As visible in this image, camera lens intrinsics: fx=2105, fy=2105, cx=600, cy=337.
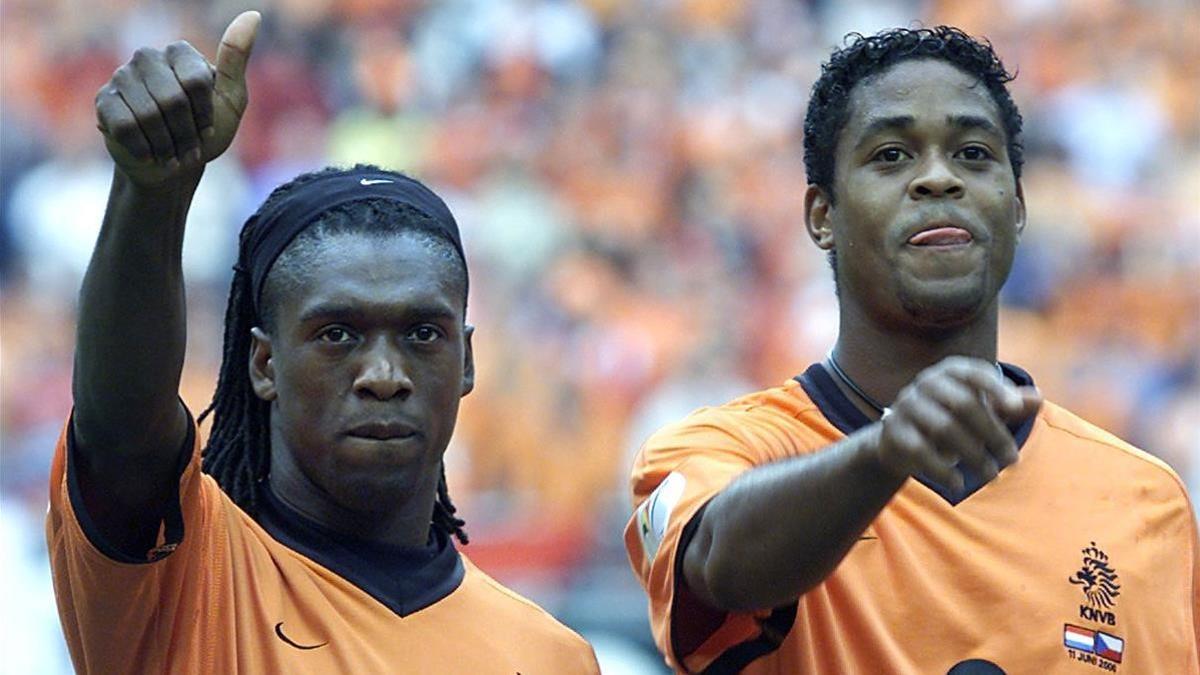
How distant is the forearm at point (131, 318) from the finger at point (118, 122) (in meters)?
0.11

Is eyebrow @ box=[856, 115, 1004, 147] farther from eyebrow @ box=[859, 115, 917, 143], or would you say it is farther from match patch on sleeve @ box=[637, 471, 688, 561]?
match patch on sleeve @ box=[637, 471, 688, 561]

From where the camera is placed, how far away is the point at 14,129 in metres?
12.0

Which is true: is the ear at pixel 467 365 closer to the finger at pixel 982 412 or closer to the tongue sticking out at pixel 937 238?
the tongue sticking out at pixel 937 238

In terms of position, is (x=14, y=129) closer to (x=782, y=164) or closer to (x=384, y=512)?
(x=782, y=164)

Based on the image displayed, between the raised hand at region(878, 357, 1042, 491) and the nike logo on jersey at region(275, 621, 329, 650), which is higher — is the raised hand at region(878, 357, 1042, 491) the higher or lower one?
the higher one

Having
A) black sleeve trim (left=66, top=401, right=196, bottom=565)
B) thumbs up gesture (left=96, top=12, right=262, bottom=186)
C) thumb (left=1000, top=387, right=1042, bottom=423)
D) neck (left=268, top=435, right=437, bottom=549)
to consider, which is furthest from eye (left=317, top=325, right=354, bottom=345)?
thumb (left=1000, top=387, right=1042, bottom=423)

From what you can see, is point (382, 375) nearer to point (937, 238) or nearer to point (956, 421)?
point (937, 238)

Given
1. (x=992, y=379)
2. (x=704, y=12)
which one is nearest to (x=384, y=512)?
(x=992, y=379)

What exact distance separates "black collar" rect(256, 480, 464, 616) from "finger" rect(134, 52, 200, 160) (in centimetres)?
102

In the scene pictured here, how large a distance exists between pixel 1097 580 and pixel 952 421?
3.51 feet

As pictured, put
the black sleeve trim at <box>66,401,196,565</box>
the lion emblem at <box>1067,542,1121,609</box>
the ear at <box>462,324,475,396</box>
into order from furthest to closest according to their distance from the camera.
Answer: the ear at <box>462,324,475,396</box>
the lion emblem at <box>1067,542,1121,609</box>
the black sleeve trim at <box>66,401,196,565</box>

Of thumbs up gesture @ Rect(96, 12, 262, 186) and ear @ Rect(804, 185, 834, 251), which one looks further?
ear @ Rect(804, 185, 834, 251)

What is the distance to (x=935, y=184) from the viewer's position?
12.6 feet

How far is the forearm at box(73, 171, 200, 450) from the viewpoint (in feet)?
10.1
